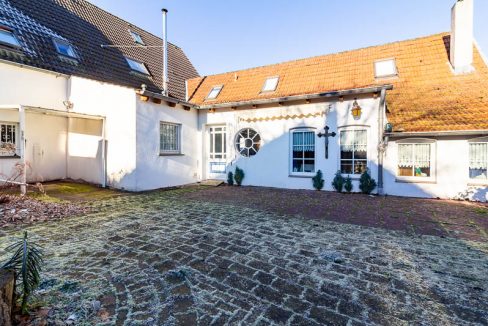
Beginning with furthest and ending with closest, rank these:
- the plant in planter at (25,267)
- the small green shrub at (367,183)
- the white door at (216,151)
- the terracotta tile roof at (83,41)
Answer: the white door at (216,151), the terracotta tile roof at (83,41), the small green shrub at (367,183), the plant in planter at (25,267)

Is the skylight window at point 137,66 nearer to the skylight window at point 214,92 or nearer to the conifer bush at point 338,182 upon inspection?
the skylight window at point 214,92

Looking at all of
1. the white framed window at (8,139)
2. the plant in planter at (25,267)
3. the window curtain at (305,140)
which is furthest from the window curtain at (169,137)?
the plant in planter at (25,267)

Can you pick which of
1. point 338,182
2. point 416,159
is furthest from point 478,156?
point 338,182

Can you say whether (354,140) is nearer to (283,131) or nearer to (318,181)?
(318,181)

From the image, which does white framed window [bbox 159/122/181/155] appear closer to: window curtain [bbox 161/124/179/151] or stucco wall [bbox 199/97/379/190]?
window curtain [bbox 161/124/179/151]

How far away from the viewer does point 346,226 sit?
529cm

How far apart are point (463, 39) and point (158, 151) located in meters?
12.1

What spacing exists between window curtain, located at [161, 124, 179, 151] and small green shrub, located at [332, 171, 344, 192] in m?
6.51

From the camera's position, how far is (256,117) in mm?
10805

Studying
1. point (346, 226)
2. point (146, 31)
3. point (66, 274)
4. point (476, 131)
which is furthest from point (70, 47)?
point (476, 131)

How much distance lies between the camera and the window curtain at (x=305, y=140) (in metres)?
9.89

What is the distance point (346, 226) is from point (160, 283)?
12.6 ft

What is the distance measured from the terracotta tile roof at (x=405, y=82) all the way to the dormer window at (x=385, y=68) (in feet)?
0.59

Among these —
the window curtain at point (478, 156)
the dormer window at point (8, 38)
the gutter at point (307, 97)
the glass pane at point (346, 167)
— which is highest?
the dormer window at point (8, 38)
